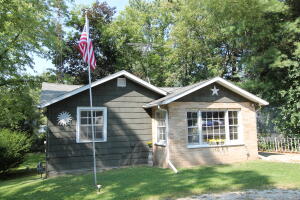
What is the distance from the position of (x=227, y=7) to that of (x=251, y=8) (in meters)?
1.81

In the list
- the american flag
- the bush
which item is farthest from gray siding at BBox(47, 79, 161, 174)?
the bush

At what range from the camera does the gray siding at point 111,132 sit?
1089cm

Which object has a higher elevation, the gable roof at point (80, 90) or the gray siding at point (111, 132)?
the gable roof at point (80, 90)

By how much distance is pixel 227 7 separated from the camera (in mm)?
18531

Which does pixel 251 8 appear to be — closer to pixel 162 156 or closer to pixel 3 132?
pixel 162 156

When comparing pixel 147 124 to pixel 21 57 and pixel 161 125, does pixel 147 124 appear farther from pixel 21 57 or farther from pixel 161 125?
pixel 21 57

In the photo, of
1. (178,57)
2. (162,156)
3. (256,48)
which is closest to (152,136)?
(162,156)

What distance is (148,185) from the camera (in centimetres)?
784

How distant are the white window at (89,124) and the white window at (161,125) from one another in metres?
2.37

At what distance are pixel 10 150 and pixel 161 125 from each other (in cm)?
758

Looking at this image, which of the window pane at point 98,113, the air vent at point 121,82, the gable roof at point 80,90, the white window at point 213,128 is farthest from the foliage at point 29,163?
the white window at point 213,128

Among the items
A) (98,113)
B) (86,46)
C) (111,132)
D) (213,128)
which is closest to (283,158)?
(213,128)

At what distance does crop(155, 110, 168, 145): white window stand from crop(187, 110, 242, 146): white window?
1033mm

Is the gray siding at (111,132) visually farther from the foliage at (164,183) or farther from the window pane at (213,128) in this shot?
the window pane at (213,128)
